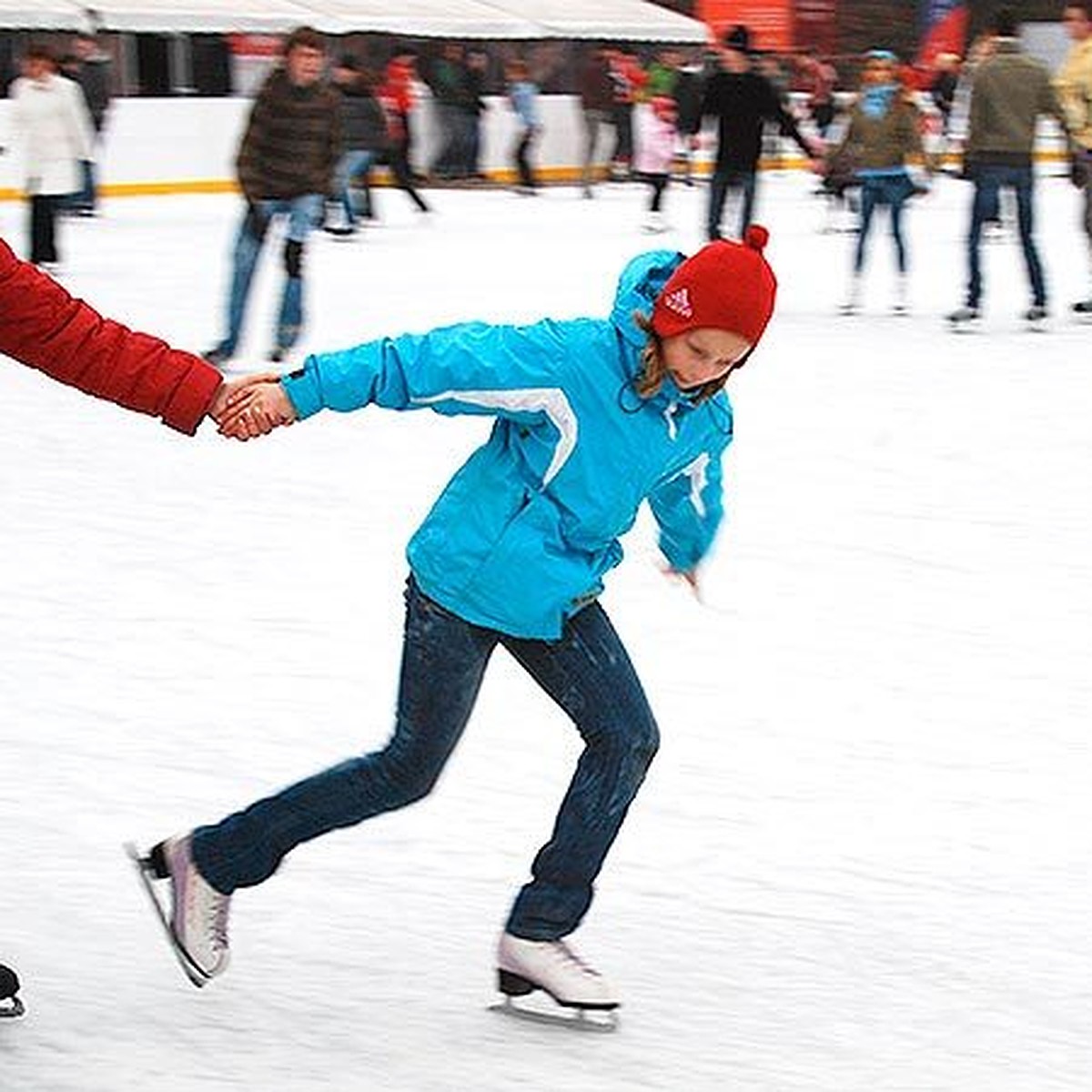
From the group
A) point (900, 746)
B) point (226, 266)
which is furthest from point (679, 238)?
point (900, 746)

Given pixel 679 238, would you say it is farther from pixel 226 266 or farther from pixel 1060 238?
pixel 226 266

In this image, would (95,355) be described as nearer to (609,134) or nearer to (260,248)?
(260,248)

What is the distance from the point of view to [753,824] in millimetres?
3918

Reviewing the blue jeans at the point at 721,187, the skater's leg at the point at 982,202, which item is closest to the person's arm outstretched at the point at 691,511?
the skater's leg at the point at 982,202

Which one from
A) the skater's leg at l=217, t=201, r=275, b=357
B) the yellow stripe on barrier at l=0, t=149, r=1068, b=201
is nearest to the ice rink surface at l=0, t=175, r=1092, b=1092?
the skater's leg at l=217, t=201, r=275, b=357

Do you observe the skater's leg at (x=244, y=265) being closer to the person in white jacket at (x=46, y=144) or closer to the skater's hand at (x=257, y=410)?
the person in white jacket at (x=46, y=144)

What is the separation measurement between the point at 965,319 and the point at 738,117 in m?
1.94

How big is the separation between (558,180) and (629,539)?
16744 mm

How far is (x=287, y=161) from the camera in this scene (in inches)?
356

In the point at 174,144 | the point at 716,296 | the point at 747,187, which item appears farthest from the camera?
the point at 174,144

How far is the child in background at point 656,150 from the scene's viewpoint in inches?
661

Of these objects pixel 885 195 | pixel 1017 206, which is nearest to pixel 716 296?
pixel 1017 206

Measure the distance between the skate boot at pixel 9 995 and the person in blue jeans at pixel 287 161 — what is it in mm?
6349

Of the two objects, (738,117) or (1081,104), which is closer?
(1081,104)
